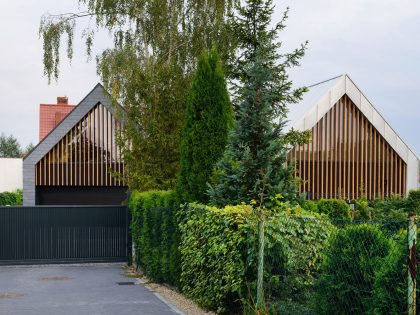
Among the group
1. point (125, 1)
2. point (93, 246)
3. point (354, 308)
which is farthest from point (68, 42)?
point (354, 308)

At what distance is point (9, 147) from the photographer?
3248 inches

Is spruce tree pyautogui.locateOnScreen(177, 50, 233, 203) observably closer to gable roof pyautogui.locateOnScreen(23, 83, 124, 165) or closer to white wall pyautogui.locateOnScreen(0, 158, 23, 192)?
gable roof pyautogui.locateOnScreen(23, 83, 124, 165)

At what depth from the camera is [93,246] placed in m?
20.3

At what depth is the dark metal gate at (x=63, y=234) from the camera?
64.7 feet

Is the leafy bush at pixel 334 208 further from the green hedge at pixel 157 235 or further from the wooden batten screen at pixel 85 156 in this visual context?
the wooden batten screen at pixel 85 156

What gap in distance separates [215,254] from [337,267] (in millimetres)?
3256

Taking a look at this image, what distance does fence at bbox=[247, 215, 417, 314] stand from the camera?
6215 mm

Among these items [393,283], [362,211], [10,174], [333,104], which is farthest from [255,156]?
[10,174]

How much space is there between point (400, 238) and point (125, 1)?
65.8 feet

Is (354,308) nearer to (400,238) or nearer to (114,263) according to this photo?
(400,238)

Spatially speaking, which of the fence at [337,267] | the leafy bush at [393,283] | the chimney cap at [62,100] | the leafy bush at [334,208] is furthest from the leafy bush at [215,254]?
the chimney cap at [62,100]

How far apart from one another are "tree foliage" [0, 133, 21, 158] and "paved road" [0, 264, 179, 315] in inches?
2589

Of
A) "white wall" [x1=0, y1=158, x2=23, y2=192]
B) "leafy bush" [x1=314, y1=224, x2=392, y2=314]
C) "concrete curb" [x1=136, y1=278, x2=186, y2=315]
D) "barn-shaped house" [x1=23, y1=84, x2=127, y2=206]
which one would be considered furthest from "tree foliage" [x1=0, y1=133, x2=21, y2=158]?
"leafy bush" [x1=314, y1=224, x2=392, y2=314]

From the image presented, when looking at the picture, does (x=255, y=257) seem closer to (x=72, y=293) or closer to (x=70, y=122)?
(x=72, y=293)
